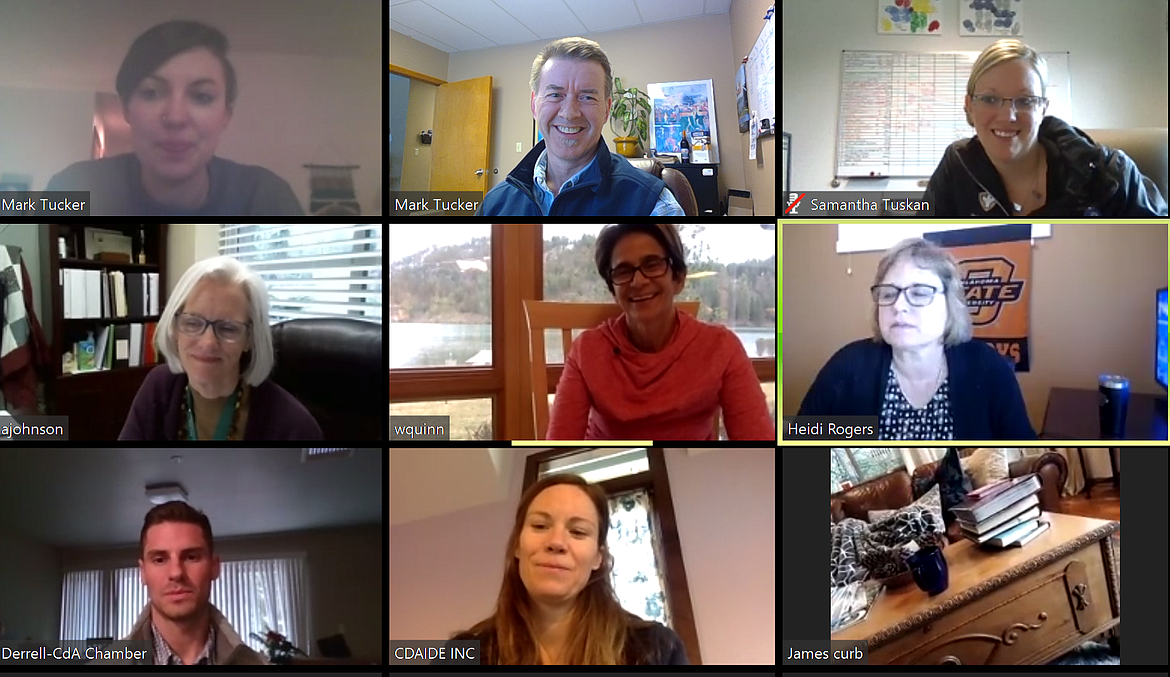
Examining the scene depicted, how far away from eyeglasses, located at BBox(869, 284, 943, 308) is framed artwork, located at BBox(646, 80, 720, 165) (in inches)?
15.6

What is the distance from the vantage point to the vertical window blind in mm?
1417

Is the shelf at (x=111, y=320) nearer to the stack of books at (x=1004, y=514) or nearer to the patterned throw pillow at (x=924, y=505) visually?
the patterned throw pillow at (x=924, y=505)

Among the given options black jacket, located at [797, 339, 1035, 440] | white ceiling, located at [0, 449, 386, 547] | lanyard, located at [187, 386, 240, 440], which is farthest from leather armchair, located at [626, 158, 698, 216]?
lanyard, located at [187, 386, 240, 440]

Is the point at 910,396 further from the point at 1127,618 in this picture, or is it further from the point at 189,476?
the point at 189,476

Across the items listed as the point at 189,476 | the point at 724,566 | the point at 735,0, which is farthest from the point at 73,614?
the point at 735,0

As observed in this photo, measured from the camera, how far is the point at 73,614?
57.8 inches

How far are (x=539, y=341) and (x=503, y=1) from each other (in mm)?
597

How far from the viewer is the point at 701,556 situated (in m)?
1.45

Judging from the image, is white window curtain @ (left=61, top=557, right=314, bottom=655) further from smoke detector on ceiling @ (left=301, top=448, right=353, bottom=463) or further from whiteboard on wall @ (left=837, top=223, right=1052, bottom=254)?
whiteboard on wall @ (left=837, top=223, right=1052, bottom=254)

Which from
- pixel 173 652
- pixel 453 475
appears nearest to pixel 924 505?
pixel 453 475

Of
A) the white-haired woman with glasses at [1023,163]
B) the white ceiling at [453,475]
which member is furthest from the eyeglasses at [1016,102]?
the white ceiling at [453,475]

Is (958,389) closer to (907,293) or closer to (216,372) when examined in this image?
(907,293)

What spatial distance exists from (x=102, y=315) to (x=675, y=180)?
1.06m

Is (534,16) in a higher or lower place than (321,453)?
higher
